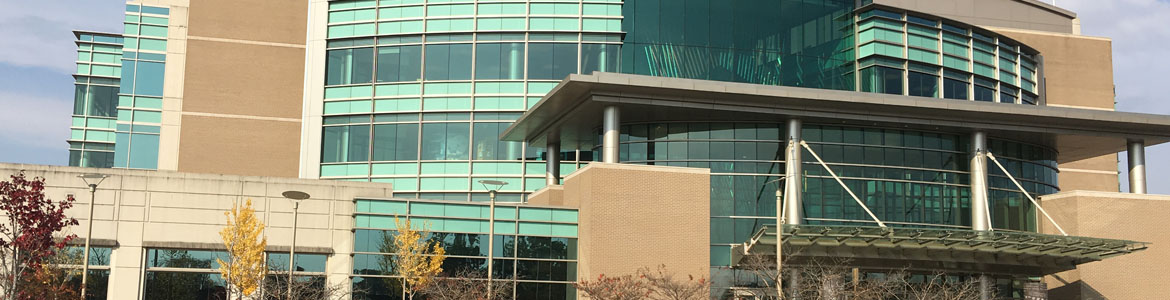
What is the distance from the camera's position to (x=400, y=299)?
41.1 meters

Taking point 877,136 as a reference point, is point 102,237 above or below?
below

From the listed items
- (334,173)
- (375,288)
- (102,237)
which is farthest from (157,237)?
(334,173)

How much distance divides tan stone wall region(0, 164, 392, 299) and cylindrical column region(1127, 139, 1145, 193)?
30280 mm

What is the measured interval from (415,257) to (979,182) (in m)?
21.2

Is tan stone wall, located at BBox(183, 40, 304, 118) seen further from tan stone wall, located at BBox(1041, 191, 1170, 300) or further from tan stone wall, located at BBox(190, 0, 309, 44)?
tan stone wall, located at BBox(1041, 191, 1170, 300)

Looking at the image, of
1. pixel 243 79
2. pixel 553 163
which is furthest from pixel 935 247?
pixel 243 79

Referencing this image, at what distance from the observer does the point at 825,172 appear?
1721 inches

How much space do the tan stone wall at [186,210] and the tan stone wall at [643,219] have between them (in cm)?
843

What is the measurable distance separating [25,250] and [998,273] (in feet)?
108

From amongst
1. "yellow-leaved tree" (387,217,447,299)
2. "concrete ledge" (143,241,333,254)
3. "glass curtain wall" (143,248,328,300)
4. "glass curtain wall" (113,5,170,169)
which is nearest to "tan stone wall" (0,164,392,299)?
"concrete ledge" (143,241,333,254)

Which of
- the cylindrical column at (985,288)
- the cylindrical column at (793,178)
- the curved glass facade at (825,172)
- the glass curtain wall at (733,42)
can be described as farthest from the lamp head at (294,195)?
the cylindrical column at (985,288)

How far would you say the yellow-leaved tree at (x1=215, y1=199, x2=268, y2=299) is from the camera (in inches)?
1533

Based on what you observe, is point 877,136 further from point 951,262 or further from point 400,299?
point 400,299

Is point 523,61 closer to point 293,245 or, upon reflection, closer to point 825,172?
point 825,172
